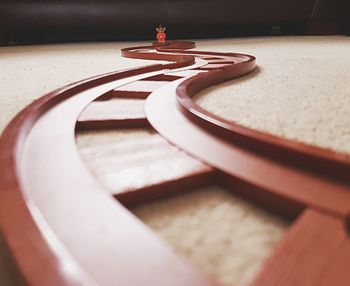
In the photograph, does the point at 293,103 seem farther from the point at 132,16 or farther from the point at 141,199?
the point at 132,16

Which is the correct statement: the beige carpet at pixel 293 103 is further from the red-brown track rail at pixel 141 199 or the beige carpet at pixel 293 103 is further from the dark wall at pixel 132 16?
the dark wall at pixel 132 16

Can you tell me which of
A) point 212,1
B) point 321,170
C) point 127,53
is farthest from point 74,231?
point 212,1

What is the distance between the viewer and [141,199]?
37 centimetres

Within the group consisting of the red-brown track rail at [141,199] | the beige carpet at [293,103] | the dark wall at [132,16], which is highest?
the red-brown track rail at [141,199]

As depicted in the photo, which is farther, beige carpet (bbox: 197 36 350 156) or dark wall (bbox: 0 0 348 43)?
dark wall (bbox: 0 0 348 43)

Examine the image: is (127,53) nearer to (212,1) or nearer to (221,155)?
(212,1)

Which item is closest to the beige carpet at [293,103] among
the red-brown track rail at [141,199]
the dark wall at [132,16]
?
the red-brown track rail at [141,199]

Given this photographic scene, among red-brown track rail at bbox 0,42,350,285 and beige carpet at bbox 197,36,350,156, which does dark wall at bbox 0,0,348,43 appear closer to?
beige carpet at bbox 197,36,350,156

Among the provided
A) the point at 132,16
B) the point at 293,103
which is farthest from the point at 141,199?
the point at 132,16

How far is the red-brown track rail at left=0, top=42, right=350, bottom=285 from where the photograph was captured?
25 cm

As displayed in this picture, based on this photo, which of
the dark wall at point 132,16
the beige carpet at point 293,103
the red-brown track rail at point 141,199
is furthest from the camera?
the dark wall at point 132,16

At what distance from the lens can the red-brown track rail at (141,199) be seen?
0.84 feet

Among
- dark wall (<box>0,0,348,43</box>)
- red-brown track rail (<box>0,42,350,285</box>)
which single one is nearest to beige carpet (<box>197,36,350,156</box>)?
red-brown track rail (<box>0,42,350,285</box>)

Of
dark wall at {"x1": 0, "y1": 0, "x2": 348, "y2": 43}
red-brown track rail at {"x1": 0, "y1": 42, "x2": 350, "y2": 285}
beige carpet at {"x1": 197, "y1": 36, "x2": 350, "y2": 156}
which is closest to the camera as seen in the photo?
red-brown track rail at {"x1": 0, "y1": 42, "x2": 350, "y2": 285}
